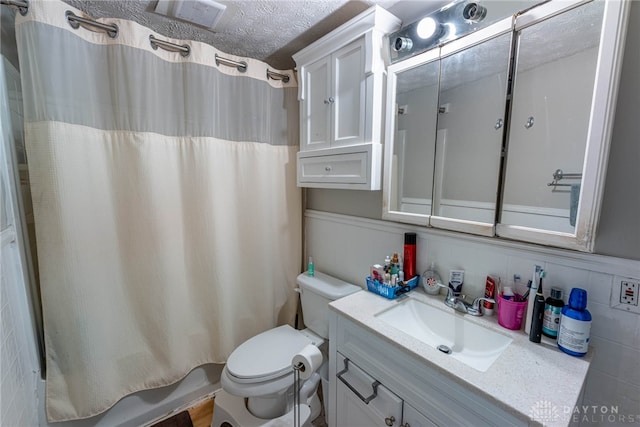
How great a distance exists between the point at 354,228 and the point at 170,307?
3.52 ft

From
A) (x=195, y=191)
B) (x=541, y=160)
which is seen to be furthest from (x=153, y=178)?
(x=541, y=160)

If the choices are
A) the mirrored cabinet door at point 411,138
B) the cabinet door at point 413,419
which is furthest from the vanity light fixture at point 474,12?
the cabinet door at point 413,419

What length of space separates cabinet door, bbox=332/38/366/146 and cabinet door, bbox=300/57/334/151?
0.15 ft

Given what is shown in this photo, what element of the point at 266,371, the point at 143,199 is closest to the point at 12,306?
the point at 143,199

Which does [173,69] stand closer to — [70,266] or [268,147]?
[268,147]

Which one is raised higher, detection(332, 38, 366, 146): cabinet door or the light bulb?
the light bulb

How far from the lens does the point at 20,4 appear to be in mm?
1016

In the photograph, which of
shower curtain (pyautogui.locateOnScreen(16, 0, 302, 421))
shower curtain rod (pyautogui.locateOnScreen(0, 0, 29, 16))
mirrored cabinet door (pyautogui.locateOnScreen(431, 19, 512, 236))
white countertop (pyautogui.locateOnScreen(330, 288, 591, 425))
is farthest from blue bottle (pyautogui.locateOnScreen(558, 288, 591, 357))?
shower curtain rod (pyautogui.locateOnScreen(0, 0, 29, 16))

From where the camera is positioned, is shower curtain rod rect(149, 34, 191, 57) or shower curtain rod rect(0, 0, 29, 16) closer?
shower curtain rod rect(0, 0, 29, 16)

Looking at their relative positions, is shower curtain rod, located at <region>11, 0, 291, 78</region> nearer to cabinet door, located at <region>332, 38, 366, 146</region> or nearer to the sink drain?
cabinet door, located at <region>332, 38, 366, 146</region>

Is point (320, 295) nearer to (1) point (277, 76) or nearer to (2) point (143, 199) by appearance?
(2) point (143, 199)

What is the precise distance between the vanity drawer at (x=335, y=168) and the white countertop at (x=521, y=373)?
671mm

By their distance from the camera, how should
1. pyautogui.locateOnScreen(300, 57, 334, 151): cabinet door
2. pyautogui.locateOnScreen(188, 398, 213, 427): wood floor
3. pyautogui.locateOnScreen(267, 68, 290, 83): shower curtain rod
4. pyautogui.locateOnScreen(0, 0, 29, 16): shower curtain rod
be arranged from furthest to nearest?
pyautogui.locateOnScreen(267, 68, 290, 83): shower curtain rod → pyautogui.locateOnScreen(188, 398, 213, 427): wood floor → pyautogui.locateOnScreen(300, 57, 334, 151): cabinet door → pyautogui.locateOnScreen(0, 0, 29, 16): shower curtain rod

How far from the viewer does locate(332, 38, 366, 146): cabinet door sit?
1245 millimetres
